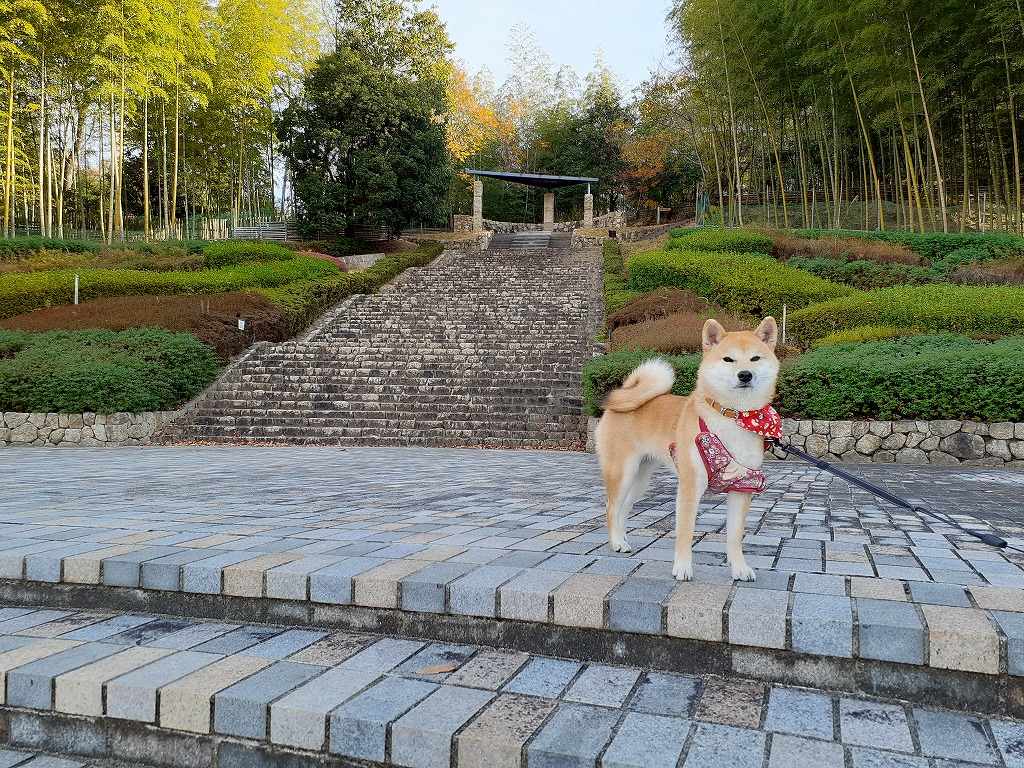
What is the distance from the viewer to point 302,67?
1332 inches

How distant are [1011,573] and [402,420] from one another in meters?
9.49

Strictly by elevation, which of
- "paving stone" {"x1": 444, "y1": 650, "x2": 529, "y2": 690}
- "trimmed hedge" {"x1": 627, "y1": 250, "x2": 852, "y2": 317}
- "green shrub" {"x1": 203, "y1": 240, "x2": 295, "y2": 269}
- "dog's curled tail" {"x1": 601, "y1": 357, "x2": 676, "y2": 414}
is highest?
"green shrub" {"x1": 203, "y1": 240, "x2": 295, "y2": 269}

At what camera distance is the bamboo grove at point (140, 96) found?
66.6 ft

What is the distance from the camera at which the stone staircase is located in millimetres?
11250

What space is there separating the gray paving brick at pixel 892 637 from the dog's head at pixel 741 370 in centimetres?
84

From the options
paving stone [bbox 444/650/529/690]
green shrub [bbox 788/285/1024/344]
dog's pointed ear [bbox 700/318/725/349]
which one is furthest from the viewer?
green shrub [bbox 788/285/1024/344]

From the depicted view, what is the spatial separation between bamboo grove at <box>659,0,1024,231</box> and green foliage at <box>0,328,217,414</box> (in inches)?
663

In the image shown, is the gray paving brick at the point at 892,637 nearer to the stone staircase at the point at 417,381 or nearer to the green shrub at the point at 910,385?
the green shrub at the point at 910,385

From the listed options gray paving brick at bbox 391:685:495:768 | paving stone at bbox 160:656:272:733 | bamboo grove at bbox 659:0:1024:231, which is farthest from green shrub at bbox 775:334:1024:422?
bamboo grove at bbox 659:0:1024:231

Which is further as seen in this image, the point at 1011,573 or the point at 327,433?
the point at 327,433

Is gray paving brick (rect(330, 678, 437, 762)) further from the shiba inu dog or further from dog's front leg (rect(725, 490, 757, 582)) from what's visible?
dog's front leg (rect(725, 490, 757, 582))

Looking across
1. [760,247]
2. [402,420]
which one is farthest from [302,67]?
[402,420]

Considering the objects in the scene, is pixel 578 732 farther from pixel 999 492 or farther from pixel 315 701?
pixel 999 492

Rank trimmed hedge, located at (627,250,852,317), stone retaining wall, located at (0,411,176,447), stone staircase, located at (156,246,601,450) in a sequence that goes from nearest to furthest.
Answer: stone retaining wall, located at (0,411,176,447) < stone staircase, located at (156,246,601,450) < trimmed hedge, located at (627,250,852,317)
